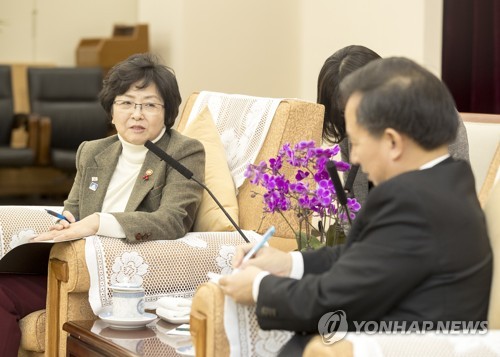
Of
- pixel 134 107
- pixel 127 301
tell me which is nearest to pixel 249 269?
pixel 127 301

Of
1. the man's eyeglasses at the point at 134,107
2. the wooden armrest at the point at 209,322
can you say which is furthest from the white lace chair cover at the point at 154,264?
the wooden armrest at the point at 209,322

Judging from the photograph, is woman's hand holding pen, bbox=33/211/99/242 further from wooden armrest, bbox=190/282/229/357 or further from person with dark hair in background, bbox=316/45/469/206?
wooden armrest, bbox=190/282/229/357

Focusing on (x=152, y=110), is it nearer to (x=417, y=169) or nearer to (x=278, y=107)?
(x=278, y=107)

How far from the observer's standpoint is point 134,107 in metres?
2.83

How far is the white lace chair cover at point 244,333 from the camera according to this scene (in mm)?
1746

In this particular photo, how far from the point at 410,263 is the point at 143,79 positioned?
5.00ft

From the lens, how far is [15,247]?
2.65 meters

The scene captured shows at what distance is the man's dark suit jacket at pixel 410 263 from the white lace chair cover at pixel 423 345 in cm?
5

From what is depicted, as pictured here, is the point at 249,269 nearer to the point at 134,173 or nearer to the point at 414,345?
the point at 414,345

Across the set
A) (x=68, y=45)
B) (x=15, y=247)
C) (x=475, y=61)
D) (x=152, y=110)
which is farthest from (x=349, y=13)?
(x=68, y=45)

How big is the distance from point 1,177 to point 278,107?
16.2 feet

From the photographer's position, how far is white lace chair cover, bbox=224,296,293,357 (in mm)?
1746

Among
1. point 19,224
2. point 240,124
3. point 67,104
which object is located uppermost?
point 240,124

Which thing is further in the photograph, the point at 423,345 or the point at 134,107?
the point at 134,107
